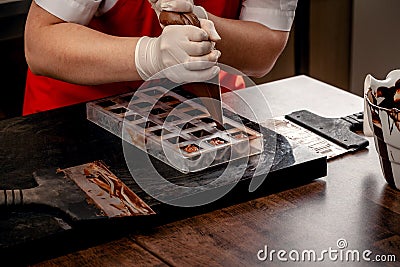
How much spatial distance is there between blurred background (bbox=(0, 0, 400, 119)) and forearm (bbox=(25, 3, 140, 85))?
5.73 feet

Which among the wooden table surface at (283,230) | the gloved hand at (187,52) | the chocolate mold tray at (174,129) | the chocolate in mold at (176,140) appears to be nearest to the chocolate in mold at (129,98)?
the chocolate mold tray at (174,129)

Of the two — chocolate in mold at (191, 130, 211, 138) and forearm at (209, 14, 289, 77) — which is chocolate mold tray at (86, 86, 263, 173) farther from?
forearm at (209, 14, 289, 77)

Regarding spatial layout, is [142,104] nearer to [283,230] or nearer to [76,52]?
[76,52]

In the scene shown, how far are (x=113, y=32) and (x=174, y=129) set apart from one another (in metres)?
0.47

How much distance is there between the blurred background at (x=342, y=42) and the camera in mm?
3283

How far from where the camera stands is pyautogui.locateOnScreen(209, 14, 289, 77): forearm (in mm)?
1780

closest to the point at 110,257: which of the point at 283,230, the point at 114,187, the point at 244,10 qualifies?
the point at 114,187

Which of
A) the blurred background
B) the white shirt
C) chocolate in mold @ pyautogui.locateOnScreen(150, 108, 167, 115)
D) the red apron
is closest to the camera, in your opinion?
chocolate in mold @ pyautogui.locateOnScreen(150, 108, 167, 115)

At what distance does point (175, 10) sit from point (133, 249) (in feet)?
1.56

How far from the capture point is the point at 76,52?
5.31 feet

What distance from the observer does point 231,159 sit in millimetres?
1349

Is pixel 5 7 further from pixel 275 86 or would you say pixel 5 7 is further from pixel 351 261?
pixel 351 261

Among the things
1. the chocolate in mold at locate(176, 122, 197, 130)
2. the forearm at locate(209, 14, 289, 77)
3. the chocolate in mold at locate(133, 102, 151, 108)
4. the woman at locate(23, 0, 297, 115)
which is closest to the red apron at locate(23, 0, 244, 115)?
the woman at locate(23, 0, 297, 115)

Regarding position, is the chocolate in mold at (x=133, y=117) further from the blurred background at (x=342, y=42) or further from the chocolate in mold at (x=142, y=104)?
the blurred background at (x=342, y=42)
